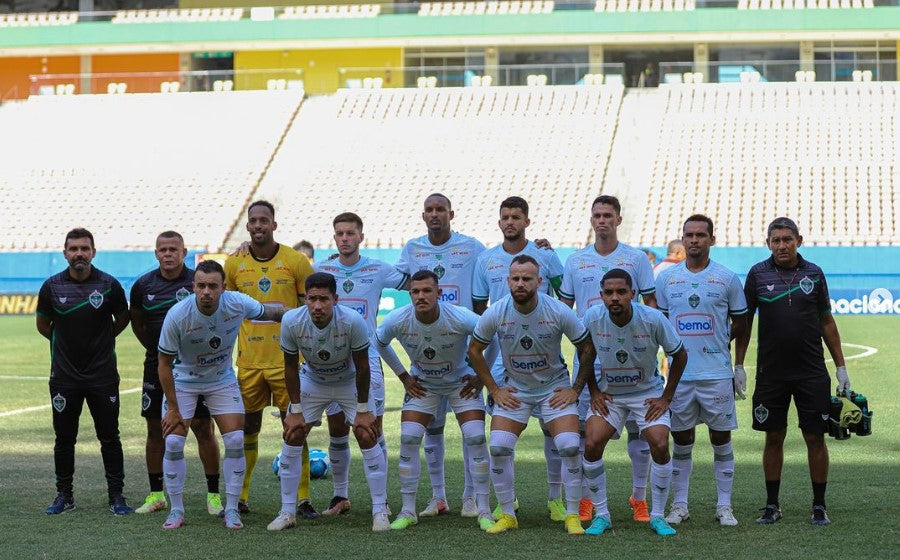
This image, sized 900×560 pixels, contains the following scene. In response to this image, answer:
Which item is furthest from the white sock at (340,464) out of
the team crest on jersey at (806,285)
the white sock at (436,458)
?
the team crest on jersey at (806,285)

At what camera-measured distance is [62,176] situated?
43.2 metres

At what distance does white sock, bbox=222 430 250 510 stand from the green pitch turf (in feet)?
0.84

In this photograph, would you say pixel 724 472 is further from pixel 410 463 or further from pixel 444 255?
pixel 444 255

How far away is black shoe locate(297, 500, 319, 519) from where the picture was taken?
30.4 ft

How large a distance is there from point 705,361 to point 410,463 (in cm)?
222

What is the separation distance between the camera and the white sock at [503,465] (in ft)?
28.3

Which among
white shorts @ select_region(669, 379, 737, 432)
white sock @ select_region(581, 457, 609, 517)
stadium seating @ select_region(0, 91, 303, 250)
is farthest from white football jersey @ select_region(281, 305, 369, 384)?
stadium seating @ select_region(0, 91, 303, 250)

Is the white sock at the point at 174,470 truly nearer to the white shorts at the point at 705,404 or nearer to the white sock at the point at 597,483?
the white sock at the point at 597,483

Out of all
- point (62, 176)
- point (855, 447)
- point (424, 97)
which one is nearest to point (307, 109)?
point (424, 97)

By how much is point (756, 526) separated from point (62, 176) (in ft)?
126

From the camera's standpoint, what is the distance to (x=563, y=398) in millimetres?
8672

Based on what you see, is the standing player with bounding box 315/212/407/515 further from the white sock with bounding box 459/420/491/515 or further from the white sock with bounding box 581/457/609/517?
the white sock with bounding box 581/457/609/517

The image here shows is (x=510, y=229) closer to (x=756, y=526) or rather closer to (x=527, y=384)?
(x=527, y=384)

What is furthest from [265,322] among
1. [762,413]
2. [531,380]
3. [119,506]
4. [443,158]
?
[443,158]
